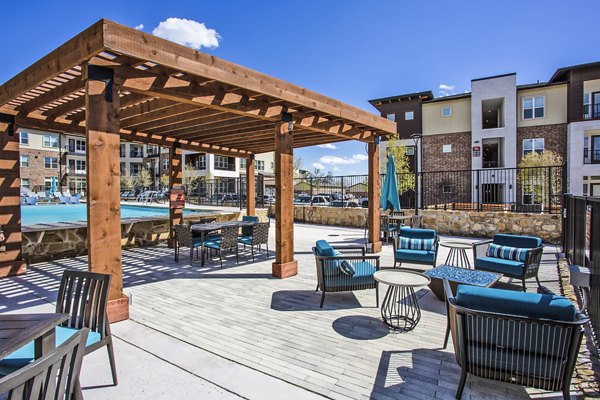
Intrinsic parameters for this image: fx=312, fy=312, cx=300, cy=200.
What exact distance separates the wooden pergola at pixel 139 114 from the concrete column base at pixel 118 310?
0.04 ft

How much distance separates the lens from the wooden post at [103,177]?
148 inches

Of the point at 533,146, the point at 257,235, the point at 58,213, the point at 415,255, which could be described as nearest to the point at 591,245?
the point at 415,255

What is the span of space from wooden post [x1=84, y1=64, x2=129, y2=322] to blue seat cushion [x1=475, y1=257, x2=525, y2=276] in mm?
5791

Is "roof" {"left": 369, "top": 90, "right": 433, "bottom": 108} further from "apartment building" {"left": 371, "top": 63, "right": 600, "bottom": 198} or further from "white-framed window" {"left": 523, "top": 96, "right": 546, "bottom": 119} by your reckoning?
"white-framed window" {"left": 523, "top": 96, "right": 546, "bottom": 119}

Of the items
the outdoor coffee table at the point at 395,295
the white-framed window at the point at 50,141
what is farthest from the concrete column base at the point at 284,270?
the white-framed window at the point at 50,141

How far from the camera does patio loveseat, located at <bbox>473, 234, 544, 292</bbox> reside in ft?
16.9

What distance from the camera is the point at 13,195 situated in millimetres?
6281

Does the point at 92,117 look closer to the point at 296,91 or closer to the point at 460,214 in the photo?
the point at 296,91

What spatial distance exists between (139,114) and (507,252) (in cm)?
749

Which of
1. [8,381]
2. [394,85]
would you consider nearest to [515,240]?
[8,381]

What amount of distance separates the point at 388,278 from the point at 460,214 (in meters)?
8.87

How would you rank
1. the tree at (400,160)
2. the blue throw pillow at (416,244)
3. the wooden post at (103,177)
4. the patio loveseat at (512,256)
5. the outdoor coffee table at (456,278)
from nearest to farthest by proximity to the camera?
the wooden post at (103,177), the outdoor coffee table at (456,278), the patio loveseat at (512,256), the blue throw pillow at (416,244), the tree at (400,160)

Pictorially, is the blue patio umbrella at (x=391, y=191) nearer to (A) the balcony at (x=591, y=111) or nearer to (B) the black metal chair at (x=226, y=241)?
(B) the black metal chair at (x=226, y=241)

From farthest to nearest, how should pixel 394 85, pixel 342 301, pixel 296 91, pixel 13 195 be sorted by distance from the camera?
pixel 394 85
pixel 13 195
pixel 296 91
pixel 342 301
